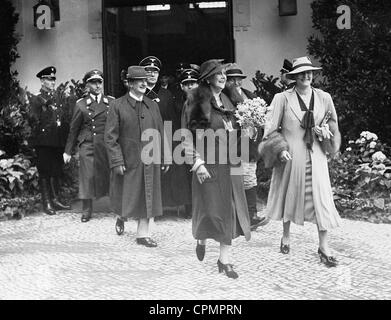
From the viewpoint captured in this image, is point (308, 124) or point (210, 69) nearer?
point (210, 69)

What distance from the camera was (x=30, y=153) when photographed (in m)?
9.66

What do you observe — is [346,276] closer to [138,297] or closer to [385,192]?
[138,297]

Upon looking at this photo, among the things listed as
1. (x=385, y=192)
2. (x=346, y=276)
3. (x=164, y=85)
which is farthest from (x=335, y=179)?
(x=346, y=276)

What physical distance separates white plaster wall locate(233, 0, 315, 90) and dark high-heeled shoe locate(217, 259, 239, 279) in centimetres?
580

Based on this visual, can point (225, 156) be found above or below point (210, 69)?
below

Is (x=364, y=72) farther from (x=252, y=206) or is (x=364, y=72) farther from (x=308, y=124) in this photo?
(x=308, y=124)

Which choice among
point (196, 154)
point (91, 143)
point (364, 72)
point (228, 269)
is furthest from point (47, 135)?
point (364, 72)

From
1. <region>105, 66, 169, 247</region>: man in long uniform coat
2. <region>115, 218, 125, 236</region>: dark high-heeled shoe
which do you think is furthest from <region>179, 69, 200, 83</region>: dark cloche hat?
<region>115, 218, 125, 236</region>: dark high-heeled shoe

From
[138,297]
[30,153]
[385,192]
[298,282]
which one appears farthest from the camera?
[30,153]

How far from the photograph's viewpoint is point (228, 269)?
5.72 metres

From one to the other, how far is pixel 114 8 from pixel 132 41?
2.40 feet

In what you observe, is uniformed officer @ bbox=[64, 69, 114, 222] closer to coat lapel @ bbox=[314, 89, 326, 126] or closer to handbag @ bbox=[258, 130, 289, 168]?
handbag @ bbox=[258, 130, 289, 168]

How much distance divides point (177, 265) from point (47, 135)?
150 inches

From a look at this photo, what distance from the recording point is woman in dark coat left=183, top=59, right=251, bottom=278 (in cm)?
577
